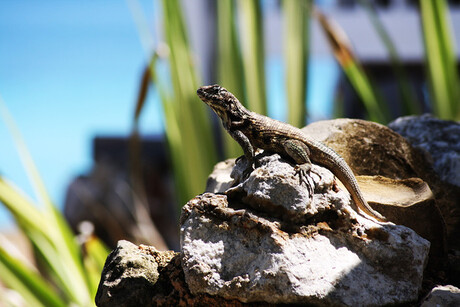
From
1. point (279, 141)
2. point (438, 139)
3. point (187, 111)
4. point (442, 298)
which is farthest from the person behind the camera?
point (187, 111)

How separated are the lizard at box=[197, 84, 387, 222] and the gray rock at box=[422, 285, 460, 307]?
14.1 inches

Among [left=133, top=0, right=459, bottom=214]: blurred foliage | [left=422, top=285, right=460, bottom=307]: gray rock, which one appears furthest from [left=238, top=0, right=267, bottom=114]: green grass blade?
[left=422, top=285, right=460, bottom=307]: gray rock

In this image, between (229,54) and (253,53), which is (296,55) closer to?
(253,53)

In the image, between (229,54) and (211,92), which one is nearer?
(211,92)

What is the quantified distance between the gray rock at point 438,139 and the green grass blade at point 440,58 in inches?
42.9

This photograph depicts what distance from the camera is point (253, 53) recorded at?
3812 mm

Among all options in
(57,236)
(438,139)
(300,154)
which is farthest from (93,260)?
(438,139)

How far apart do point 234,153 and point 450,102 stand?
1.79 metres

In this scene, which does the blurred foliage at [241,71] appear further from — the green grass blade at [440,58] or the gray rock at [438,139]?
the gray rock at [438,139]

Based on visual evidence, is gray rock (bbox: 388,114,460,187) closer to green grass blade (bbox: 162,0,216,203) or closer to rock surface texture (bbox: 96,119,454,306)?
rock surface texture (bbox: 96,119,454,306)

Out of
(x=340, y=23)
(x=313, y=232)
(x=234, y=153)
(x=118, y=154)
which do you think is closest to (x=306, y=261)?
(x=313, y=232)

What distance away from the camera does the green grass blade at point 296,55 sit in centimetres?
381

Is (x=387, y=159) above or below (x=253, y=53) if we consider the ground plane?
below

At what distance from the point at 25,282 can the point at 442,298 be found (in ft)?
8.41
